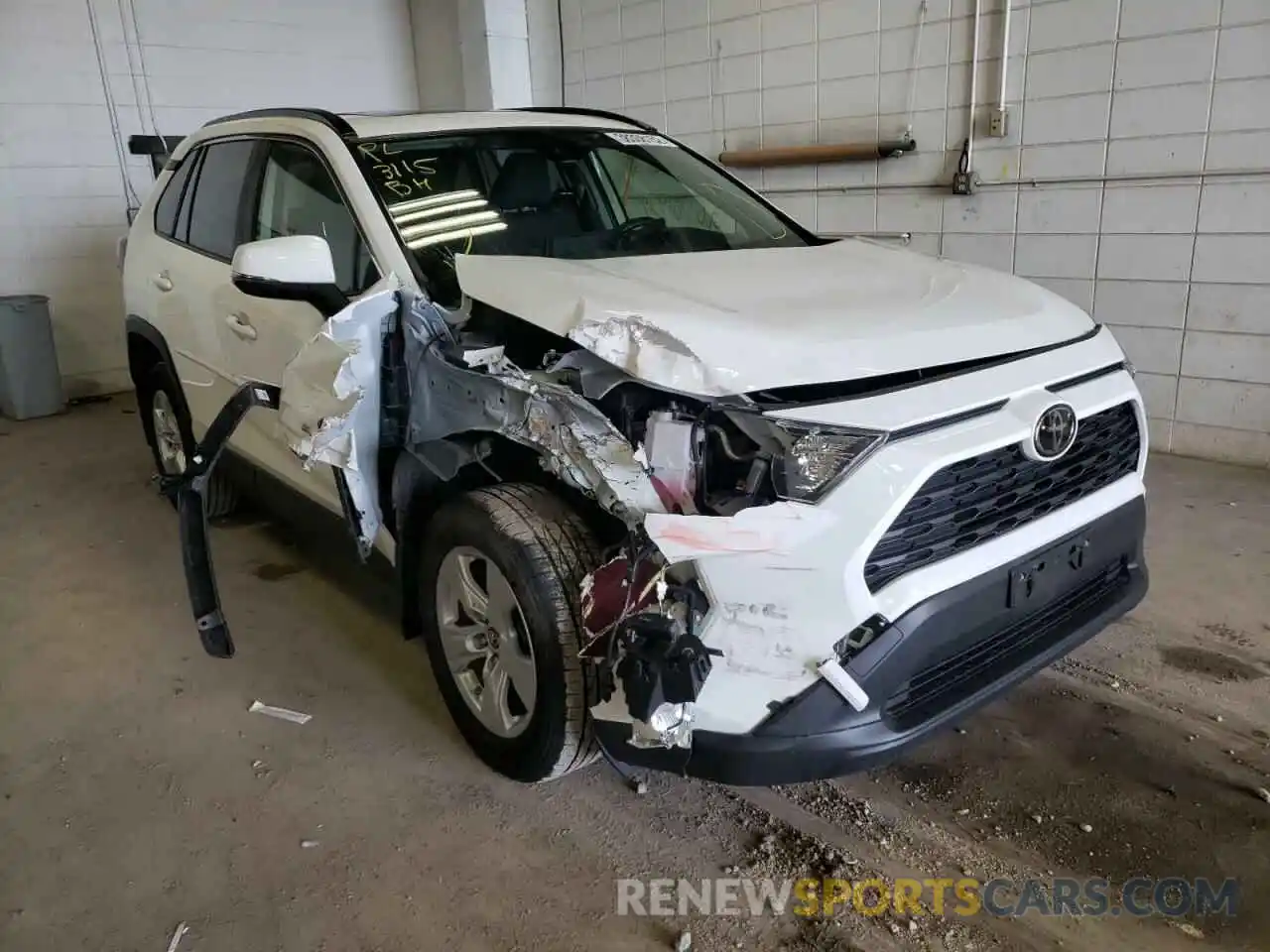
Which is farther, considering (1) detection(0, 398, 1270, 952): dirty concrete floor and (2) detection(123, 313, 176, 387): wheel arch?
(2) detection(123, 313, 176, 387): wheel arch

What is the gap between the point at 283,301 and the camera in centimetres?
263

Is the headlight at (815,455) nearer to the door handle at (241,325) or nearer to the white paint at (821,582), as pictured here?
the white paint at (821,582)

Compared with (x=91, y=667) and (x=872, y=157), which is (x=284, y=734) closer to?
(x=91, y=667)

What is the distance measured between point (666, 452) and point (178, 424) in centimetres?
280

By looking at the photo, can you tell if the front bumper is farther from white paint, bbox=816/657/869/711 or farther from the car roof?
the car roof

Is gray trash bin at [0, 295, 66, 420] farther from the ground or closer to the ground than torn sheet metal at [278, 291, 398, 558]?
closer to the ground

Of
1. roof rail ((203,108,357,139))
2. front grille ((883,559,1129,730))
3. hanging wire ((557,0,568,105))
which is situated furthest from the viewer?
hanging wire ((557,0,568,105))

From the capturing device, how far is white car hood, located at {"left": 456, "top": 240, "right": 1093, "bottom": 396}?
1.74 metres

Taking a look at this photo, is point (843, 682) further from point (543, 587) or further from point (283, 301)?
point (283, 301)

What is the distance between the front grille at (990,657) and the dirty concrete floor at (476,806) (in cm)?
40

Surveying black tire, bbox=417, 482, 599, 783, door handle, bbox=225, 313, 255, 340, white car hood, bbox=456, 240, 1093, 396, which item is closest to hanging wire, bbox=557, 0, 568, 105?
door handle, bbox=225, 313, 255, 340

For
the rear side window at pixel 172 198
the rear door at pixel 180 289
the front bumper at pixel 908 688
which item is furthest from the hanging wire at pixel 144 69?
the front bumper at pixel 908 688

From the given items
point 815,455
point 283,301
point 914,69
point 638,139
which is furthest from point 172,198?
point 914,69

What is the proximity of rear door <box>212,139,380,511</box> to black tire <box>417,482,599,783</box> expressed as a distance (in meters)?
0.67
